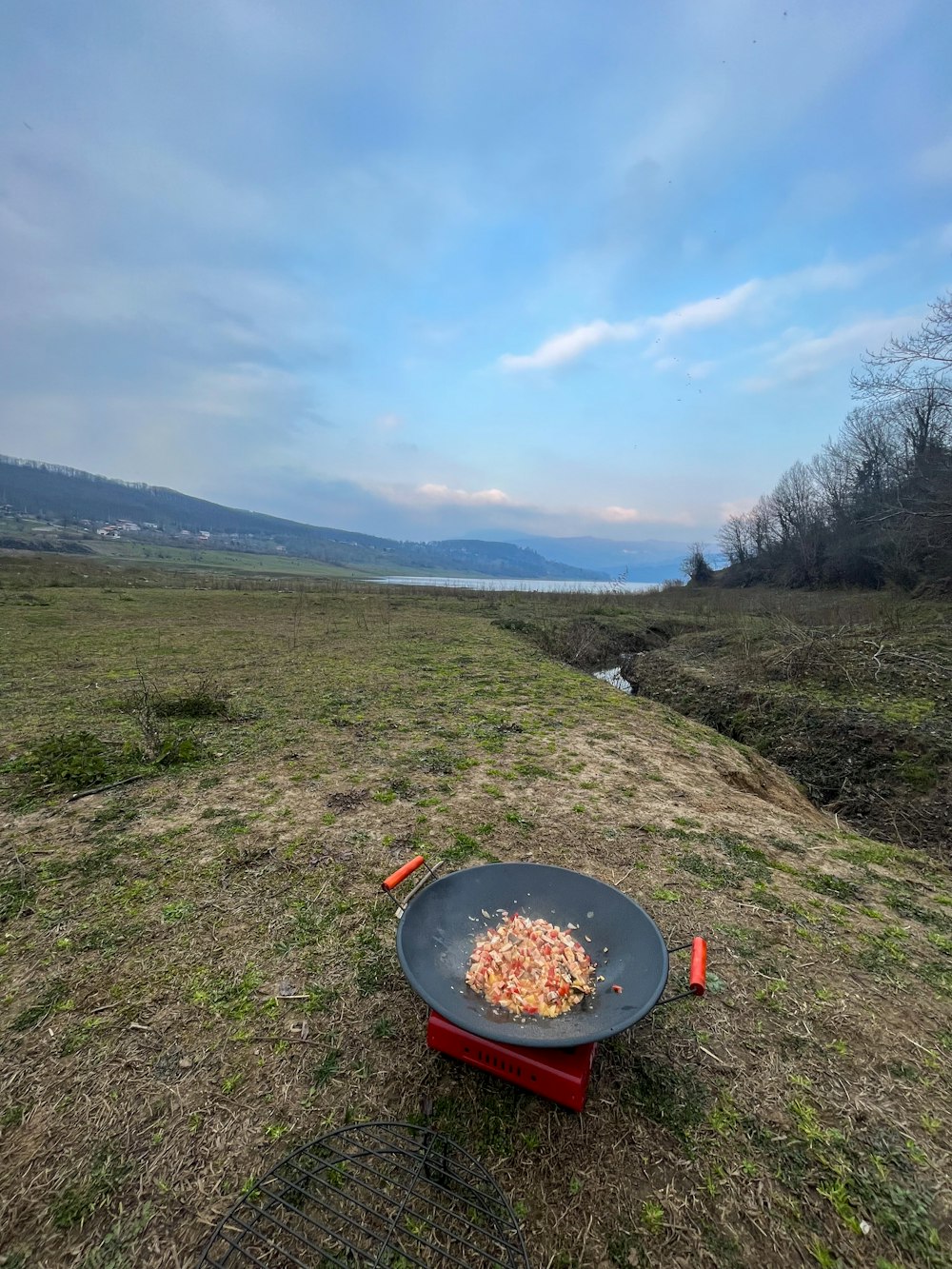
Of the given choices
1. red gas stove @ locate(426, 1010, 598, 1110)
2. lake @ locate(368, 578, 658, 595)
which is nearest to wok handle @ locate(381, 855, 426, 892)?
red gas stove @ locate(426, 1010, 598, 1110)

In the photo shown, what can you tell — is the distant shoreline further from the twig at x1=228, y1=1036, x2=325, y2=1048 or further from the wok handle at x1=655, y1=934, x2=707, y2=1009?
the twig at x1=228, y1=1036, x2=325, y2=1048

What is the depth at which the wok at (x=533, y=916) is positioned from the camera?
6.86ft

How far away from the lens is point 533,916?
2.77 metres

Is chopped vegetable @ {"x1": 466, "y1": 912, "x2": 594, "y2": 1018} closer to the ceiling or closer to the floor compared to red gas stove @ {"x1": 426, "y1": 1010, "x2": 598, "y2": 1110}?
closer to the ceiling

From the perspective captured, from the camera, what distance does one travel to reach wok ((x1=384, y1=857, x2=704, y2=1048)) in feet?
6.86

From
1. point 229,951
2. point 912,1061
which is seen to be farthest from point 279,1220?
point 912,1061

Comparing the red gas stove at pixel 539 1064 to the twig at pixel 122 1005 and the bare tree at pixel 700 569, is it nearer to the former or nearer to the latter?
the twig at pixel 122 1005

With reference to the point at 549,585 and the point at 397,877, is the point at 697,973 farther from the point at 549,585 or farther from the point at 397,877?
the point at 549,585

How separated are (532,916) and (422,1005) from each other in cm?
75

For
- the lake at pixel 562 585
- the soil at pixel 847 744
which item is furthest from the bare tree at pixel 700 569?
the soil at pixel 847 744

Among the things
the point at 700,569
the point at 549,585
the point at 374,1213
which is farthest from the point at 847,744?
the point at 549,585

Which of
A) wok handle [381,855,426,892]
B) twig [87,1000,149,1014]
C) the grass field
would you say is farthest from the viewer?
wok handle [381,855,426,892]

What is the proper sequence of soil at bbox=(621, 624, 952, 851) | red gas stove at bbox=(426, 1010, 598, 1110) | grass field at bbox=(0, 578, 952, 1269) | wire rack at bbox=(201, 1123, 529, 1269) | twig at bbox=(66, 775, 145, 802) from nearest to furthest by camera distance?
wire rack at bbox=(201, 1123, 529, 1269) < grass field at bbox=(0, 578, 952, 1269) < red gas stove at bbox=(426, 1010, 598, 1110) < twig at bbox=(66, 775, 145, 802) < soil at bbox=(621, 624, 952, 851)

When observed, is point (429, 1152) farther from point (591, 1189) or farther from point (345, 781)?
point (345, 781)
